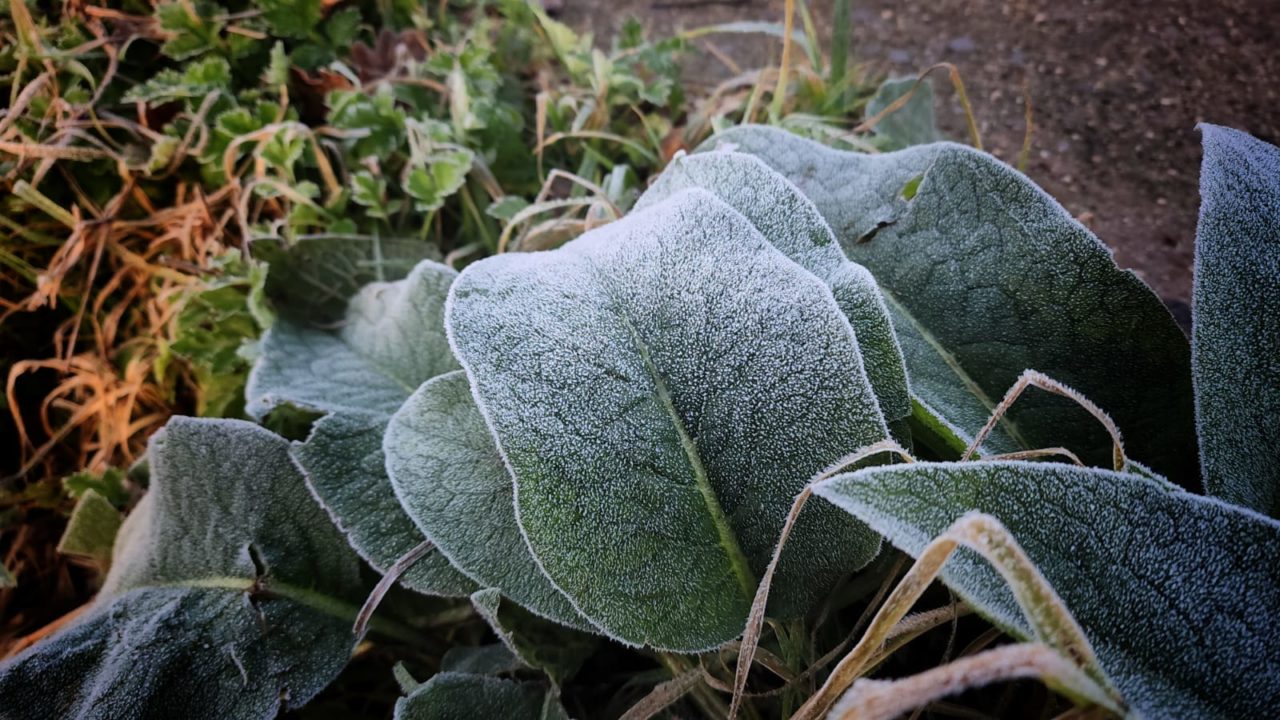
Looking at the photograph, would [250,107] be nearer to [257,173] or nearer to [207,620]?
[257,173]

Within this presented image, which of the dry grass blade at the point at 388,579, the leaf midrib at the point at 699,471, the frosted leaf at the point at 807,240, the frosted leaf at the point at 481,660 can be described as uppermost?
the frosted leaf at the point at 807,240

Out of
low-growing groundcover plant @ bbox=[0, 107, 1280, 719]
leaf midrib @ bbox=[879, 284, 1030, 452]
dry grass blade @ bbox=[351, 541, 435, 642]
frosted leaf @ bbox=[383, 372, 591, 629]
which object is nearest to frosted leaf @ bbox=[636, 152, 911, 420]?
low-growing groundcover plant @ bbox=[0, 107, 1280, 719]

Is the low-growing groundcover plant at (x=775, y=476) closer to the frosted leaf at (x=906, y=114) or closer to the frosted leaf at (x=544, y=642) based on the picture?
the frosted leaf at (x=544, y=642)

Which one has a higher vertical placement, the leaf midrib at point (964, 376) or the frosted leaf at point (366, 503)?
the leaf midrib at point (964, 376)

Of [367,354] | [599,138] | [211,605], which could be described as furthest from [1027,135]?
[211,605]

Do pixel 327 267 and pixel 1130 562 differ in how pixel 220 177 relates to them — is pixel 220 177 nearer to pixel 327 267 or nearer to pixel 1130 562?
pixel 327 267

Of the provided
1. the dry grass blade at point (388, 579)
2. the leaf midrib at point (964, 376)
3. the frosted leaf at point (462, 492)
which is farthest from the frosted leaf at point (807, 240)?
the dry grass blade at point (388, 579)
